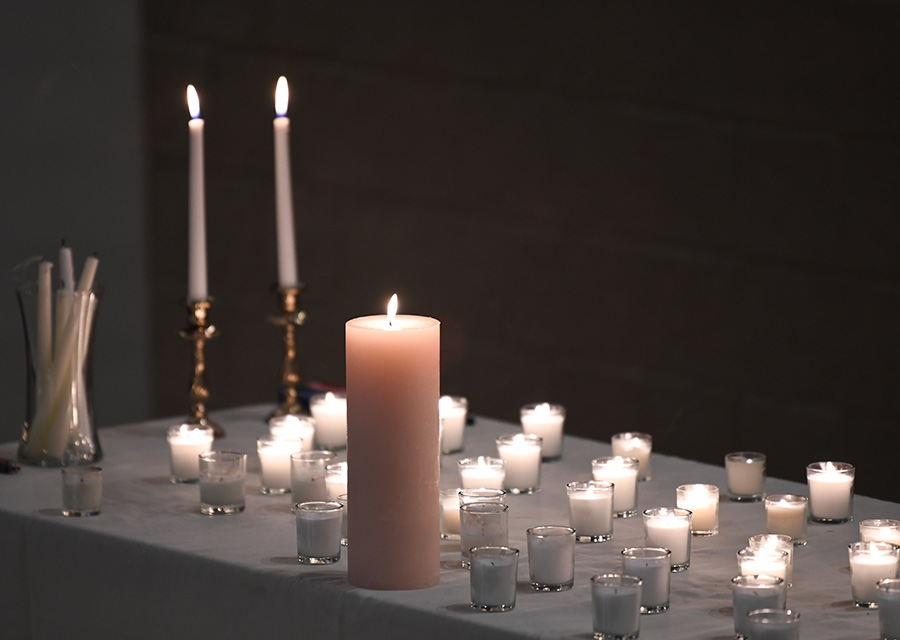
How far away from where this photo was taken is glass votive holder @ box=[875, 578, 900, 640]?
1.28 m

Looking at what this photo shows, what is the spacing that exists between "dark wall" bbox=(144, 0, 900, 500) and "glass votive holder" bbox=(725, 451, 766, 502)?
150cm

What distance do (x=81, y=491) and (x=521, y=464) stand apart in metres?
0.60

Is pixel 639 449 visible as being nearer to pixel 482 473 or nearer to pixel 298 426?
pixel 482 473

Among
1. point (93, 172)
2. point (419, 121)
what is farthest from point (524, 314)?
point (93, 172)

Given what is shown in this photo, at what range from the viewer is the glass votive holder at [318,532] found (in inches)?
62.4

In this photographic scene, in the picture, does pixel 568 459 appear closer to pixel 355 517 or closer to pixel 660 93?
pixel 355 517

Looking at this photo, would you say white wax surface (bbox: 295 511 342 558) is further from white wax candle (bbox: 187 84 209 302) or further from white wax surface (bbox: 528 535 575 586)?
white wax candle (bbox: 187 84 209 302)

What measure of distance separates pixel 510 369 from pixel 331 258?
2.27 feet


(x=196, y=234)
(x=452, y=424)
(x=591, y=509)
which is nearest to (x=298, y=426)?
(x=452, y=424)

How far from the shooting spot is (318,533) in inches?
62.4

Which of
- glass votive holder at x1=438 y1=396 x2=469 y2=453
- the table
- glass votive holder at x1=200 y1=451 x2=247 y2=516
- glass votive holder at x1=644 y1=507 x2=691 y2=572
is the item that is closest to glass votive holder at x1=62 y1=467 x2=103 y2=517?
the table

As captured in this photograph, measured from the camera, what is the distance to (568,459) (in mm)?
2199

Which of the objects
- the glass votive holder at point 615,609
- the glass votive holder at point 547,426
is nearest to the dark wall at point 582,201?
the glass votive holder at point 547,426

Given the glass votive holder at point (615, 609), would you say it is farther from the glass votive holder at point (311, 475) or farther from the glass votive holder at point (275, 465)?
the glass votive holder at point (275, 465)
